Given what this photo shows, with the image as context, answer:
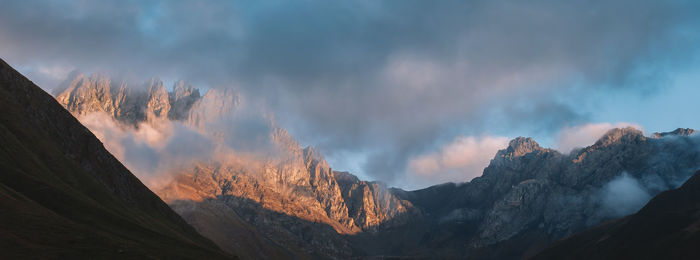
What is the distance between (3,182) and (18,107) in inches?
2852

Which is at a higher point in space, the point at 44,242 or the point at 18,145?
the point at 18,145

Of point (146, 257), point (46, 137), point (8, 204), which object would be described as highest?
point (46, 137)

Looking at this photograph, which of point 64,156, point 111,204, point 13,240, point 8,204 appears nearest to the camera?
point 13,240

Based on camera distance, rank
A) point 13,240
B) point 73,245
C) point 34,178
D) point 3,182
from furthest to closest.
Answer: point 34,178 < point 3,182 < point 73,245 < point 13,240

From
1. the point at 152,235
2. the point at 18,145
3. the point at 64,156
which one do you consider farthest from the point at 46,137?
the point at 152,235

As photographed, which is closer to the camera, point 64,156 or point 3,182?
point 3,182

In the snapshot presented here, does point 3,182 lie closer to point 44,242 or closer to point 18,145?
point 18,145

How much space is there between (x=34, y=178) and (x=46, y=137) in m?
57.8

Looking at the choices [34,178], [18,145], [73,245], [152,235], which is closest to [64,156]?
[18,145]

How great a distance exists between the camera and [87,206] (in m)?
149

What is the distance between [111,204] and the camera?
178 m

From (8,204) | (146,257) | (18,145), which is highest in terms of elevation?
(18,145)

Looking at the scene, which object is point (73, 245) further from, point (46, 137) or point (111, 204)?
point (46, 137)

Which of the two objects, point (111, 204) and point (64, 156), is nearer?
point (111, 204)
